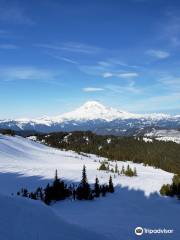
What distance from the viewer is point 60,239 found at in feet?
85.7

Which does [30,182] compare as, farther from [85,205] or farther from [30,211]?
[30,211]

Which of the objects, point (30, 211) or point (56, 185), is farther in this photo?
point (56, 185)

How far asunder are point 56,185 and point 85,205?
7895 millimetres

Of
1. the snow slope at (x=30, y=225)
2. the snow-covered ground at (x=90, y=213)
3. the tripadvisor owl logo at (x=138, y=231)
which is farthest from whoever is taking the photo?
the tripadvisor owl logo at (x=138, y=231)

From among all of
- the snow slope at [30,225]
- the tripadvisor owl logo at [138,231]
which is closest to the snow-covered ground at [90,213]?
the snow slope at [30,225]

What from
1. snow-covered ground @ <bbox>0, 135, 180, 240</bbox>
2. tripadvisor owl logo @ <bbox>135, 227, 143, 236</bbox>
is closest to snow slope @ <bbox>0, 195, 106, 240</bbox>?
snow-covered ground @ <bbox>0, 135, 180, 240</bbox>

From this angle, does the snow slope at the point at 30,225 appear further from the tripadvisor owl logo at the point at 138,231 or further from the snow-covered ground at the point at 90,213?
the tripadvisor owl logo at the point at 138,231

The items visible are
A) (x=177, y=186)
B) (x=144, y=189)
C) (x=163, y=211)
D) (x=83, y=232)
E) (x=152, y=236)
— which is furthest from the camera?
(x=144, y=189)

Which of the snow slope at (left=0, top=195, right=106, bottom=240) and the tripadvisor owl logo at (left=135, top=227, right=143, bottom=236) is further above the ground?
the snow slope at (left=0, top=195, right=106, bottom=240)

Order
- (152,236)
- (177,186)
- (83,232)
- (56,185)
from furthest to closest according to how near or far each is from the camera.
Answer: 1. (177,186)
2. (56,185)
3. (152,236)
4. (83,232)

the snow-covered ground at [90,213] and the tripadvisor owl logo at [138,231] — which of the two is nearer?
the snow-covered ground at [90,213]

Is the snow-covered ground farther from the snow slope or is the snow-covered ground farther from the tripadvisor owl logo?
the tripadvisor owl logo

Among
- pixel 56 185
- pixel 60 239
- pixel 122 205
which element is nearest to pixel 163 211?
pixel 122 205

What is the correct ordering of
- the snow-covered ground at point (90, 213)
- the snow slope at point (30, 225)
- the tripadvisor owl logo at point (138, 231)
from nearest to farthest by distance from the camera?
the snow slope at point (30, 225) < the snow-covered ground at point (90, 213) < the tripadvisor owl logo at point (138, 231)
